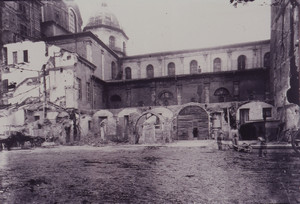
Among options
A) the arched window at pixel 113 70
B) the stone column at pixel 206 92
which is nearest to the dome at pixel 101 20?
the arched window at pixel 113 70

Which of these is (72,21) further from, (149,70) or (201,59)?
(201,59)

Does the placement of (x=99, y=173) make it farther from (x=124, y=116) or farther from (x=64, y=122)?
(x=124, y=116)

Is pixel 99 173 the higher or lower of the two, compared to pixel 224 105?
lower

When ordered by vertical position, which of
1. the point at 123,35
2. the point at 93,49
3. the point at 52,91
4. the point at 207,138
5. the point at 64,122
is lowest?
the point at 207,138

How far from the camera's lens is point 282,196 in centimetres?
478

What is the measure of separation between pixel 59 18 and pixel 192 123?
2141 cm

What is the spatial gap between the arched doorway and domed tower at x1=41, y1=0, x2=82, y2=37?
17069mm

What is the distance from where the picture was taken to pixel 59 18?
2903 centimetres

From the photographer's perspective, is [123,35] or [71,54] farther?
[123,35]

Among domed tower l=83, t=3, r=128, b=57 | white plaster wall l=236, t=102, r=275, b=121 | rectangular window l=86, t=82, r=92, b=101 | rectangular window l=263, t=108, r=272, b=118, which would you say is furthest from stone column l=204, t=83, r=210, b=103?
domed tower l=83, t=3, r=128, b=57

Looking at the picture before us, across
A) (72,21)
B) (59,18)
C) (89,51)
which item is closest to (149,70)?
(89,51)

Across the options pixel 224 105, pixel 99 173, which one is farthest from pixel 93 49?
pixel 99 173

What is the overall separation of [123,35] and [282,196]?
114 ft

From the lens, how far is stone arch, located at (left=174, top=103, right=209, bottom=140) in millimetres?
21516
